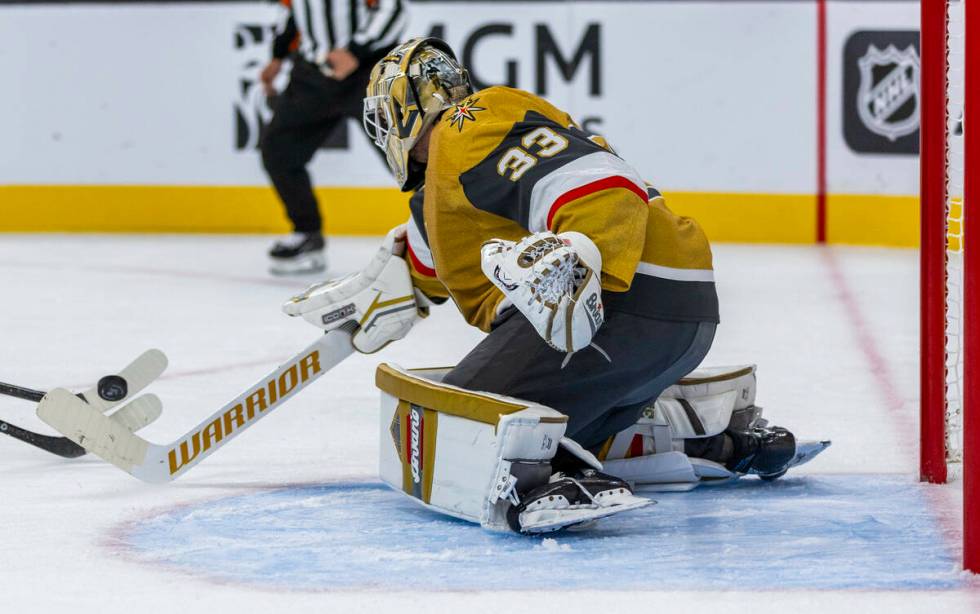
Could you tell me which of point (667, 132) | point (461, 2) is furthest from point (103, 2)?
point (667, 132)

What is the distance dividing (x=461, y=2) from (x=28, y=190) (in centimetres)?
215

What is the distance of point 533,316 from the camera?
2.05 metres

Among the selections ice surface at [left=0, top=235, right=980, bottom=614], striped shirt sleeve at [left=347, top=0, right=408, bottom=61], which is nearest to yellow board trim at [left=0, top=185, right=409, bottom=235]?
striped shirt sleeve at [left=347, top=0, right=408, bottom=61]

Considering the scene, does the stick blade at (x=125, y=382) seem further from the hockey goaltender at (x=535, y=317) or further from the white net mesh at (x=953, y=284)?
the white net mesh at (x=953, y=284)

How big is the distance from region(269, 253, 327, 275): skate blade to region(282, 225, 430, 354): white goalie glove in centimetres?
300

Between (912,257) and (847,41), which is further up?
(847,41)

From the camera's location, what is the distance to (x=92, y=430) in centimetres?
243

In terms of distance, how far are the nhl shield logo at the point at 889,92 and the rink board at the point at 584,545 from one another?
3.99 m

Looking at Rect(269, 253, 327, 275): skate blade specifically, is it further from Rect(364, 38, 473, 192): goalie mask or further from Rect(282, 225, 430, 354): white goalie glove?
Rect(364, 38, 473, 192): goalie mask

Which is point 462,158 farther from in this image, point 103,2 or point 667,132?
point 103,2

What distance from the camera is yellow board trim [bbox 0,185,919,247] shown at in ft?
21.0

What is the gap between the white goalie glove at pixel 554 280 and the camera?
2.01 m

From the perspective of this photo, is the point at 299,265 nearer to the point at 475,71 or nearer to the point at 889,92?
the point at 475,71

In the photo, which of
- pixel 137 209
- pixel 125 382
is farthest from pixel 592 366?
pixel 137 209
